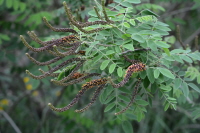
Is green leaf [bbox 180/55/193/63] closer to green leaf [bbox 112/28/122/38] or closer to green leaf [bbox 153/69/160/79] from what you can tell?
green leaf [bbox 153/69/160/79]

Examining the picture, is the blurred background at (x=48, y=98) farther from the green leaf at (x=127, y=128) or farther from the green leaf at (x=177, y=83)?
the green leaf at (x=177, y=83)

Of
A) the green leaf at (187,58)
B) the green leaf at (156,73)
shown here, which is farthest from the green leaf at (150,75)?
the green leaf at (187,58)

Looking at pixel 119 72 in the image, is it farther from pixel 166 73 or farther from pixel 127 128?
pixel 127 128

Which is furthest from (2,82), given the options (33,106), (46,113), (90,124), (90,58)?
(90,58)

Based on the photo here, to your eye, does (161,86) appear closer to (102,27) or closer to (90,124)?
(102,27)

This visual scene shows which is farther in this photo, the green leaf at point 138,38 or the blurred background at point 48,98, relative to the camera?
the blurred background at point 48,98

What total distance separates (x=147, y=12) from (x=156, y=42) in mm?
302

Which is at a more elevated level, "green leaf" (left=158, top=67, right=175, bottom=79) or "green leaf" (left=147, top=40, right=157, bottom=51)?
"green leaf" (left=147, top=40, right=157, bottom=51)

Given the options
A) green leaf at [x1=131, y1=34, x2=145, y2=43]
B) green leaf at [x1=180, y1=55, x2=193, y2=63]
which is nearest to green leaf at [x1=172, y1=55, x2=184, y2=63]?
green leaf at [x1=180, y1=55, x2=193, y2=63]

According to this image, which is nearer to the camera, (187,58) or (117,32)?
(117,32)

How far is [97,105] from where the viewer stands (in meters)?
4.41

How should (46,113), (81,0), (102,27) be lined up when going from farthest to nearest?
(46,113) → (81,0) → (102,27)

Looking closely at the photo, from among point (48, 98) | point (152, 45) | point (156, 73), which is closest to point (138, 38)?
point (152, 45)

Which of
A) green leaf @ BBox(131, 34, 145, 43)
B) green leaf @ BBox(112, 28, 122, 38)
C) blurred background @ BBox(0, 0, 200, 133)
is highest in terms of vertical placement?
green leaf @ BBox(112, 28, 122, 38)
